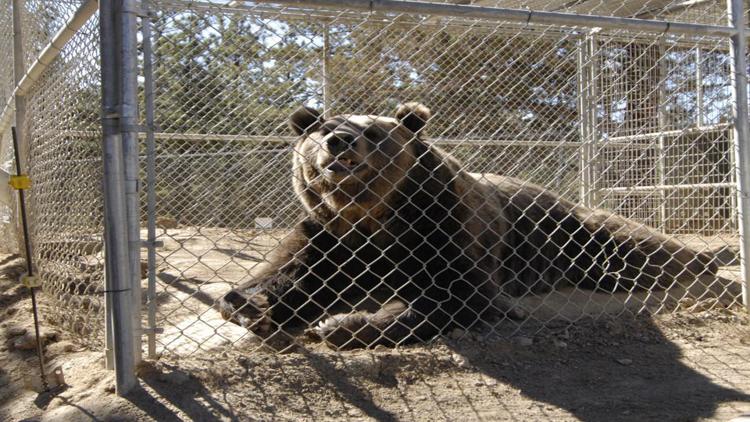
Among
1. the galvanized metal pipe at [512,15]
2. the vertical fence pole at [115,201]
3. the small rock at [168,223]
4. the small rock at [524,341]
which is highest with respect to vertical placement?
the galvanized metal pipe at [512,15]

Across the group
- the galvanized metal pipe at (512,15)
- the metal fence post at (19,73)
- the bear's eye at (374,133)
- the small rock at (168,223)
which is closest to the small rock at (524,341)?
the bear's eye at (374,133)

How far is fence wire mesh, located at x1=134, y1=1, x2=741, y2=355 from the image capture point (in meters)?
3.63

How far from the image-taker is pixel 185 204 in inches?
287

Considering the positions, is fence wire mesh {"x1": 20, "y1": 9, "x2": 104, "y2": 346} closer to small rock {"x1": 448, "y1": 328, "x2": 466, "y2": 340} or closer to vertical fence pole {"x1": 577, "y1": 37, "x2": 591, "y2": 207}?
small rock {"x1": 448, "y1": 328, "x2": 466, "y2": 340}

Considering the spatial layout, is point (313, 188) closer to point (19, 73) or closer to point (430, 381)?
point (430, 381)

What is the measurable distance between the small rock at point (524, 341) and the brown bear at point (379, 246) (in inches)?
11.8

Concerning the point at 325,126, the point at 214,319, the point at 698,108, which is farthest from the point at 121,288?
the point at 698,108

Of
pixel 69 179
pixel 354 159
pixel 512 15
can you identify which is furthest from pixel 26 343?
pixel 512 15

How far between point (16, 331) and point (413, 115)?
99.8 inches

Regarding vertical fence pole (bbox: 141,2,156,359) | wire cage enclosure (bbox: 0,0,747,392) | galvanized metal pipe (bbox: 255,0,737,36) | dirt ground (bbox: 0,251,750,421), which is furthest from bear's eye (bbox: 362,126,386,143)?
vertical fence pole (bbox: 141,2,156,359)

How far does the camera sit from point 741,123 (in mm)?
3555

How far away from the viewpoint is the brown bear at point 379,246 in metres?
3.33

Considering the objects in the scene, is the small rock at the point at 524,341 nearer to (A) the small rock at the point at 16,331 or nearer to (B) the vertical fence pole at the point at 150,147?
(B) the vertical fence pole at the point at 150,147

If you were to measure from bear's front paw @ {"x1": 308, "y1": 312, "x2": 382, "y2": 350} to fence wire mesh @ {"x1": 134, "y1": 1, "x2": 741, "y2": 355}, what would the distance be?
0.10 feet
